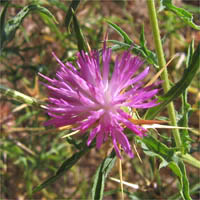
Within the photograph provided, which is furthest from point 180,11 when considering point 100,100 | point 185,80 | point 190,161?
point 190,161

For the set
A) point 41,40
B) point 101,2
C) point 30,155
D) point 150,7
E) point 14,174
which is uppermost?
point 101,2

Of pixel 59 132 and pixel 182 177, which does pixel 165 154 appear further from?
pixel 59 132

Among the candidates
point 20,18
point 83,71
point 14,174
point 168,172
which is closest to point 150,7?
point 83,71

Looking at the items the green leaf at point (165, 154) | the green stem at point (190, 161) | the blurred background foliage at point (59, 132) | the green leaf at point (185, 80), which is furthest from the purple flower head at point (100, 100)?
the blurred background foliage at point (59, 132)

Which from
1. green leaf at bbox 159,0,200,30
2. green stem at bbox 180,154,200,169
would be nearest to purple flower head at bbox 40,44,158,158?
green leaf at bbox 159,0,200,30

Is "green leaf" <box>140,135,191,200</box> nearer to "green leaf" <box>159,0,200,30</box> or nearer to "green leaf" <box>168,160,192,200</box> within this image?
"green leaf" <box>168,160,192,200</box>

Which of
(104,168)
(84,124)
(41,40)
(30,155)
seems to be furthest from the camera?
(41,40)

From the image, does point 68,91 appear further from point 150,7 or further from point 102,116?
point 150,7
